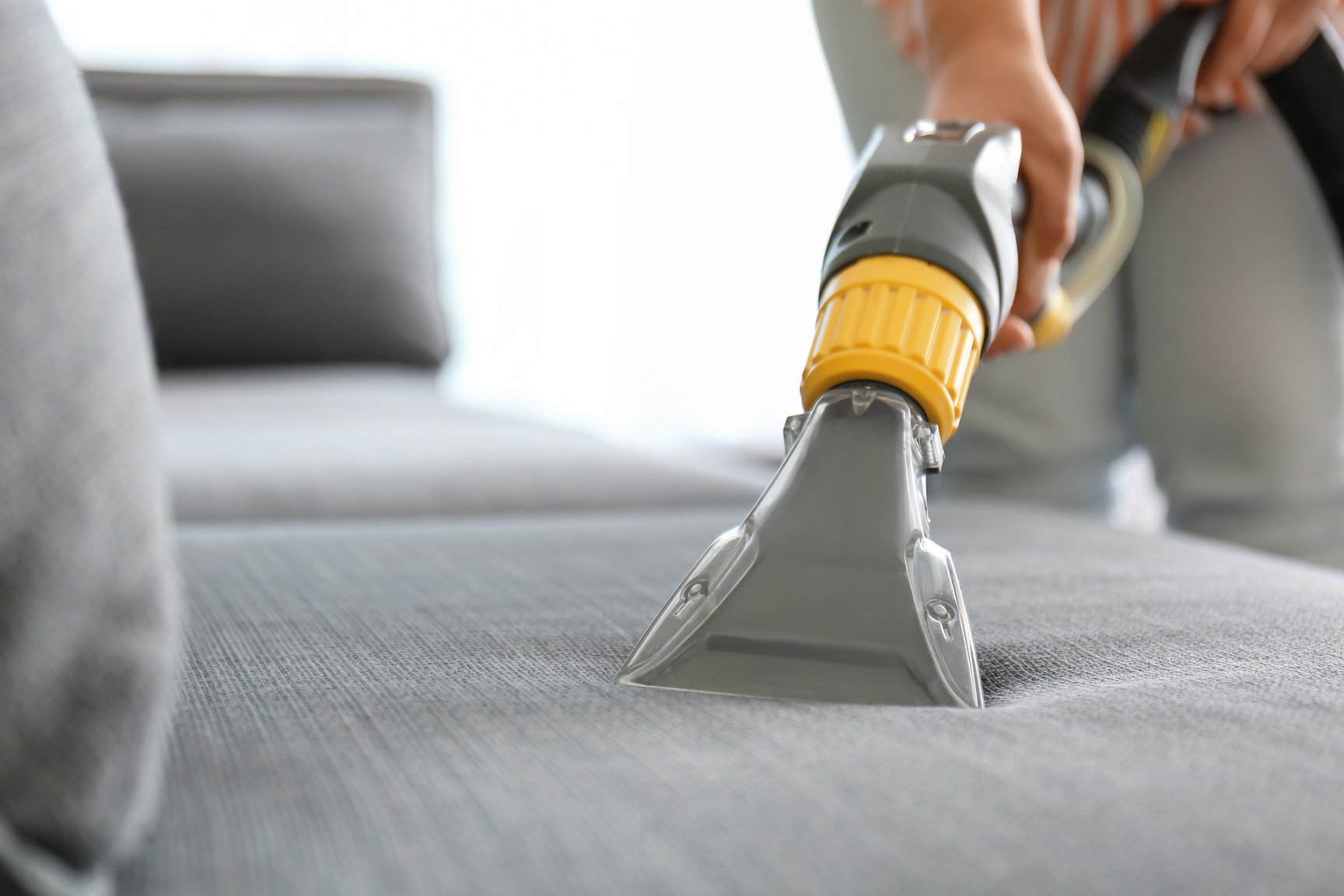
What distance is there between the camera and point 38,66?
332 millimetres

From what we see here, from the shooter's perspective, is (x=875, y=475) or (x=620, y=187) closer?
(x=875, y=475)

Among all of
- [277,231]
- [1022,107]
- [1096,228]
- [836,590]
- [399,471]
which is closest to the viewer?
[836,590]

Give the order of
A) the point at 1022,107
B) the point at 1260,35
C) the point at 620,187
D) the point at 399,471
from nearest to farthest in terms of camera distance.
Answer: the point at 1022,107 → the point at 1260,35 → the point at 399,471 → the point at 620,187

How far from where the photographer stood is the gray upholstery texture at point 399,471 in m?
0.96

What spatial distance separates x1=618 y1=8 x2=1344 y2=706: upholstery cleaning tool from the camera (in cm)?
40

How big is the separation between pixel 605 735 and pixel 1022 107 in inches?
16.7

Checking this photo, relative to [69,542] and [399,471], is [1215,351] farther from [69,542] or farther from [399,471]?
[69,542]

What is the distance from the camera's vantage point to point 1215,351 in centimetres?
108

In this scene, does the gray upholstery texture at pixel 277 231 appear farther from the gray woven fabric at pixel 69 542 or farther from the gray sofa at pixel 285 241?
the gray woven fabric at pixel 69 542

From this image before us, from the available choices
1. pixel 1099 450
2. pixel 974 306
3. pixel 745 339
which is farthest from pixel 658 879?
pixel 745 339

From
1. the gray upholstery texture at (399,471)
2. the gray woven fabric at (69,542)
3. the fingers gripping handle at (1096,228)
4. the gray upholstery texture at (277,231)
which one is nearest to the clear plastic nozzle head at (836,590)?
the gray woven fabric at (69,542)

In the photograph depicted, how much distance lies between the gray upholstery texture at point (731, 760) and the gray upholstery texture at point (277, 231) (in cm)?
134

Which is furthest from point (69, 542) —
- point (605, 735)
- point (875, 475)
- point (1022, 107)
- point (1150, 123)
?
point (1150, 123)

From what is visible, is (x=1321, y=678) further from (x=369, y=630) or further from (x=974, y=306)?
(x=369, y=630)
